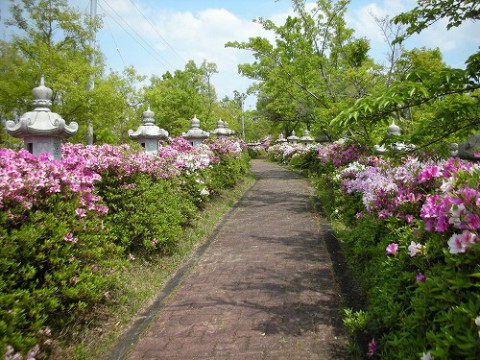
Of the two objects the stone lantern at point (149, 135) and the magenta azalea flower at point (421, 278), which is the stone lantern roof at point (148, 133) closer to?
the stone lantern at point (149, 135)

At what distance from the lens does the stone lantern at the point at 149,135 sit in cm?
914

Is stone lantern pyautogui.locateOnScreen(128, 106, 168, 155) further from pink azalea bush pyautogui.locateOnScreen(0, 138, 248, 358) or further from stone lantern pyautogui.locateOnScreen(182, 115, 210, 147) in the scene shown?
pink azalea bush pyautogui.locateOnScreen(0, 138, 248, 358)

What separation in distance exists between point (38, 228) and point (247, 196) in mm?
9346

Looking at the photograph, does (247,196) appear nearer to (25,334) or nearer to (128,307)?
(128,307)

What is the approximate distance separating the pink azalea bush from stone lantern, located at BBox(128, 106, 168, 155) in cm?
315

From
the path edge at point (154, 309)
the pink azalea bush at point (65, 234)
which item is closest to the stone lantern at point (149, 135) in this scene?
the pink azalea bush at point (65, 234)

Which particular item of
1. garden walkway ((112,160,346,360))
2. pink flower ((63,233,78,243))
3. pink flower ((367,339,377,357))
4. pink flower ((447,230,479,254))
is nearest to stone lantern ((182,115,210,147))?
garden walkway ((112,160,346,360))

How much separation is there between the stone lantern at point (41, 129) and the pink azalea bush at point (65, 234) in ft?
1.52

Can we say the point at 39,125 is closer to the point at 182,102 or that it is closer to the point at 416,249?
the point at 416,249

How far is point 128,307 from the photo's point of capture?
440 cm

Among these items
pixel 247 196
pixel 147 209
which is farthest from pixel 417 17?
pixel 247 196

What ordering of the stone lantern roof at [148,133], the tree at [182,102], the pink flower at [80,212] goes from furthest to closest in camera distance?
1. the tree at [182,102]
2. the stone lantern roof at [148,133]
3. the pink flower at [80,212]

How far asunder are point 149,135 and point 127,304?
549cm

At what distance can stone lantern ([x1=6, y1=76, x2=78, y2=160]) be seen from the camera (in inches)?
212
